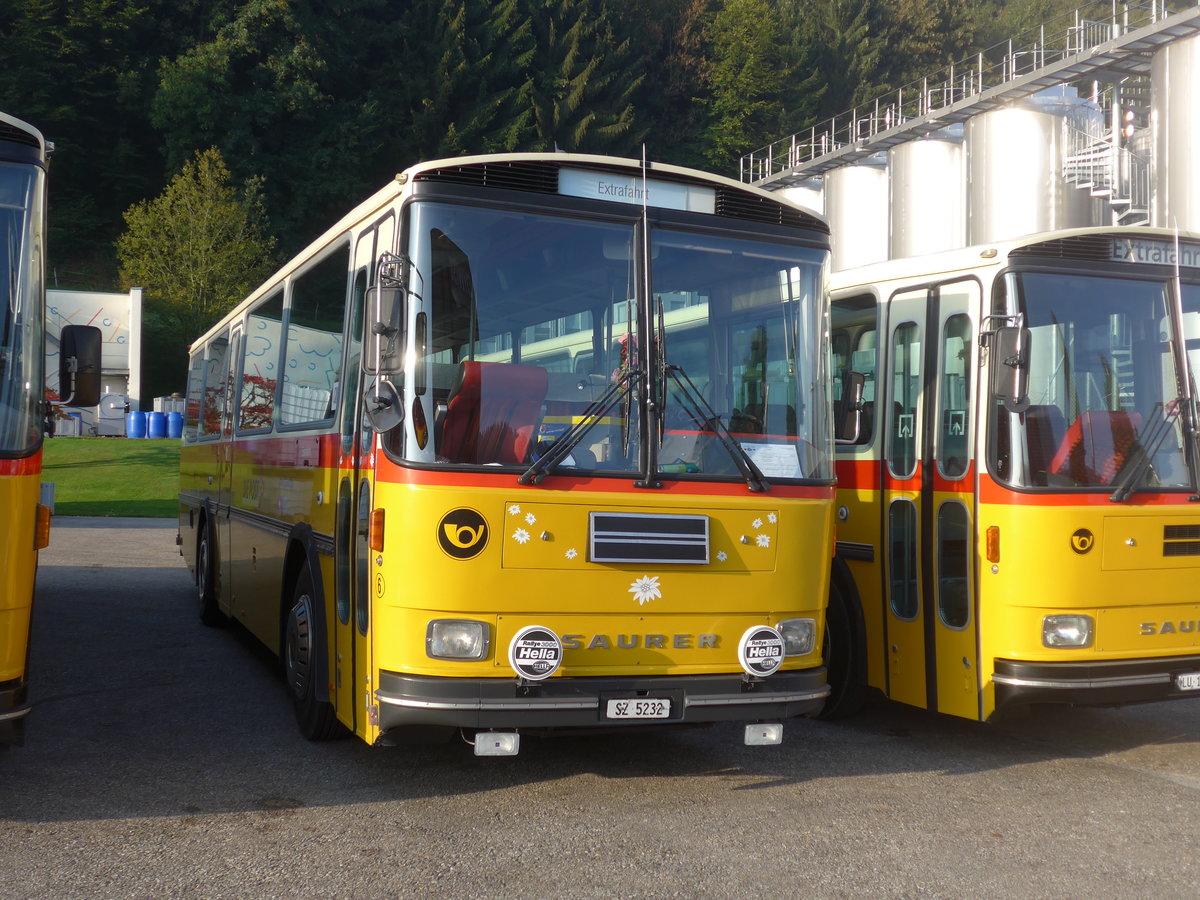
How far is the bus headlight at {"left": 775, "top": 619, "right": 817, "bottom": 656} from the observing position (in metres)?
6.01

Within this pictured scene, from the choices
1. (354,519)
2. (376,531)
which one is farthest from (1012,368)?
(354,519)

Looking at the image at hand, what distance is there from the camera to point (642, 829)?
5480mm

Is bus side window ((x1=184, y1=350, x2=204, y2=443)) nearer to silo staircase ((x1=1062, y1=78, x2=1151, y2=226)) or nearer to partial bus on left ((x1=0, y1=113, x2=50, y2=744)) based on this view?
partial bus on left ((x1=0, y1=113, x2=50, y2=744))

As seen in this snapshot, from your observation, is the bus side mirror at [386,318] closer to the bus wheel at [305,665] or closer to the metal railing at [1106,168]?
the bus wheel at [305,665]

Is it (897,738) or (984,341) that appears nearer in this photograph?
(984,341)

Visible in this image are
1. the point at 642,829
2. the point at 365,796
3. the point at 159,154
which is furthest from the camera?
the point at 159,154

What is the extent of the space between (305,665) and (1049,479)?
14.1ft

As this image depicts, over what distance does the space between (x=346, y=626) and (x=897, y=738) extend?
11.4 feet

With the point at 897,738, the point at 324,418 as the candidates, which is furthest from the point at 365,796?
the point at 897,738

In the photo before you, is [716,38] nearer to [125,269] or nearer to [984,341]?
[125,269]

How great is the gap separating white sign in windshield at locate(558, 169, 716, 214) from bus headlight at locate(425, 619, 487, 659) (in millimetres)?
2090

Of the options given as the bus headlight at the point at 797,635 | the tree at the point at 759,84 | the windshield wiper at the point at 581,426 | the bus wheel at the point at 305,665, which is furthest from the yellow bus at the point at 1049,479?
the tree at the point at 759,84

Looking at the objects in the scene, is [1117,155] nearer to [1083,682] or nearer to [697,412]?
[1083,682]

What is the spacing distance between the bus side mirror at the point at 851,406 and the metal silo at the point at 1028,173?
3173cm
